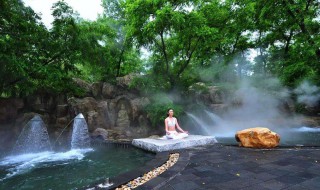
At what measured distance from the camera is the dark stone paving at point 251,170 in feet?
12.1

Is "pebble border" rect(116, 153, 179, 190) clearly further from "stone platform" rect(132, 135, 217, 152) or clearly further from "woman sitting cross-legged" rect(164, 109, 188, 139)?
"woman sitting cross-legged" rect(164, 109, 188, 139)

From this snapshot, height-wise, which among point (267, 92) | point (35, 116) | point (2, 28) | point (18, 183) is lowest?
point (18, 183)

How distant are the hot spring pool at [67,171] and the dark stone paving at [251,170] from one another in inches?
81.1

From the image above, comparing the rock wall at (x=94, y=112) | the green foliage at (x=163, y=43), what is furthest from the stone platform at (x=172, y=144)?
the rock wall at (x=94, y=112)

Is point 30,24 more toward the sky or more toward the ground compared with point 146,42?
more toward the ground

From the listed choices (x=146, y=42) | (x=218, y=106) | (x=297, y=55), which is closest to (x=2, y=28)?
(x=146, y=42)

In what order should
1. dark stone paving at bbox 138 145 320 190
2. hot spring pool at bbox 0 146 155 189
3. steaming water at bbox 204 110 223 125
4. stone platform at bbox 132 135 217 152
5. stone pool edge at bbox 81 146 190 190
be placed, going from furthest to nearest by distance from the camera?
steaming water at bbox 204 110 223 125, stone platform at bbox 132 135 217 152, hot spring pool at bbox 0 146 155 189, stone pool edge at bbox 81 146 190 190, dark stone paving at bbox 138 145 320 190

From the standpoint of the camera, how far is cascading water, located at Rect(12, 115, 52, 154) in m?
11.3

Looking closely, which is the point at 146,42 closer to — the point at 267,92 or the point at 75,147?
the point at 75,147

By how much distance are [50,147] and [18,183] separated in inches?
267

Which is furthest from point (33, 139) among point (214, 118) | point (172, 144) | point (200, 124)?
point (214, 118)

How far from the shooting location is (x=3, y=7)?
905cm

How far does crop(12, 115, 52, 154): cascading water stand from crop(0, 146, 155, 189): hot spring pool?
3.48m

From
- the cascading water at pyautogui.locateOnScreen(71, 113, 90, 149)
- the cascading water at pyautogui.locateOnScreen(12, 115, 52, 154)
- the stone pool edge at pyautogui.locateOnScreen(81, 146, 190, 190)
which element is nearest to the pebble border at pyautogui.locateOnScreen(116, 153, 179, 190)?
the stone pool edge at pyautogui.locateOnScreen(81, 146, 190, 190)
